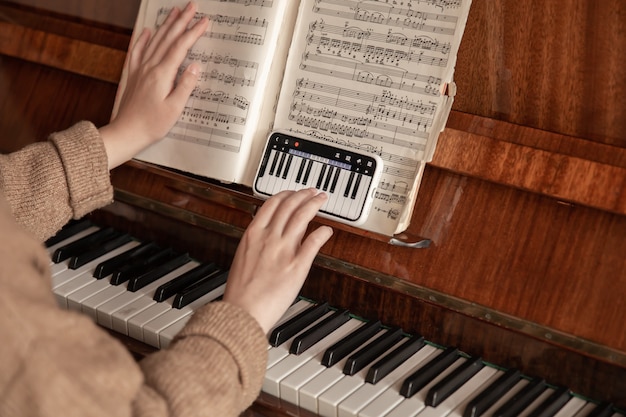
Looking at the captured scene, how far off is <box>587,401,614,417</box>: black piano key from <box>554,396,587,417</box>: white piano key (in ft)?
0.08

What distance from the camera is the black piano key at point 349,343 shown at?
55.5 inches

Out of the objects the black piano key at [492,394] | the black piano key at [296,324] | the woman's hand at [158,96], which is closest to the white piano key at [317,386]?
the black piano key at [296,324]

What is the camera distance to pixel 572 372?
137 cm

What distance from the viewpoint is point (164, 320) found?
153 centimetres

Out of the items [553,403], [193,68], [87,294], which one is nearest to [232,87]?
[193,68]

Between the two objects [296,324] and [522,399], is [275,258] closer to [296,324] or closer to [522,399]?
[296,324]

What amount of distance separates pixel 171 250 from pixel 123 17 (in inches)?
23.0

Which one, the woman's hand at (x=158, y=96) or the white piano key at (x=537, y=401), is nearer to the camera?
the white piano key at (x=537, y=401)

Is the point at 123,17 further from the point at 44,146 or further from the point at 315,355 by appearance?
the point at 315,355

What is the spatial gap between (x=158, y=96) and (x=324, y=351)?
66cm

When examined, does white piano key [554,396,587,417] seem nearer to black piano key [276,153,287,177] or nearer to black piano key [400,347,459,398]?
black piano key [400,347,459,398]

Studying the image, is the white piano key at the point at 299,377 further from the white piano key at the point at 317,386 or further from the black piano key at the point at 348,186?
the black piano key at the point at 348,186

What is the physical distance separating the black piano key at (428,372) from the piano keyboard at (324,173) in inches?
11.7

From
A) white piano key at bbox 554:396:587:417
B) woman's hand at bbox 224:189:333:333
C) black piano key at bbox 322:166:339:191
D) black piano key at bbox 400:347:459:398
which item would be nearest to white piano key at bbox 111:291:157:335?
woman's hand at bbox 224:189:333:333
